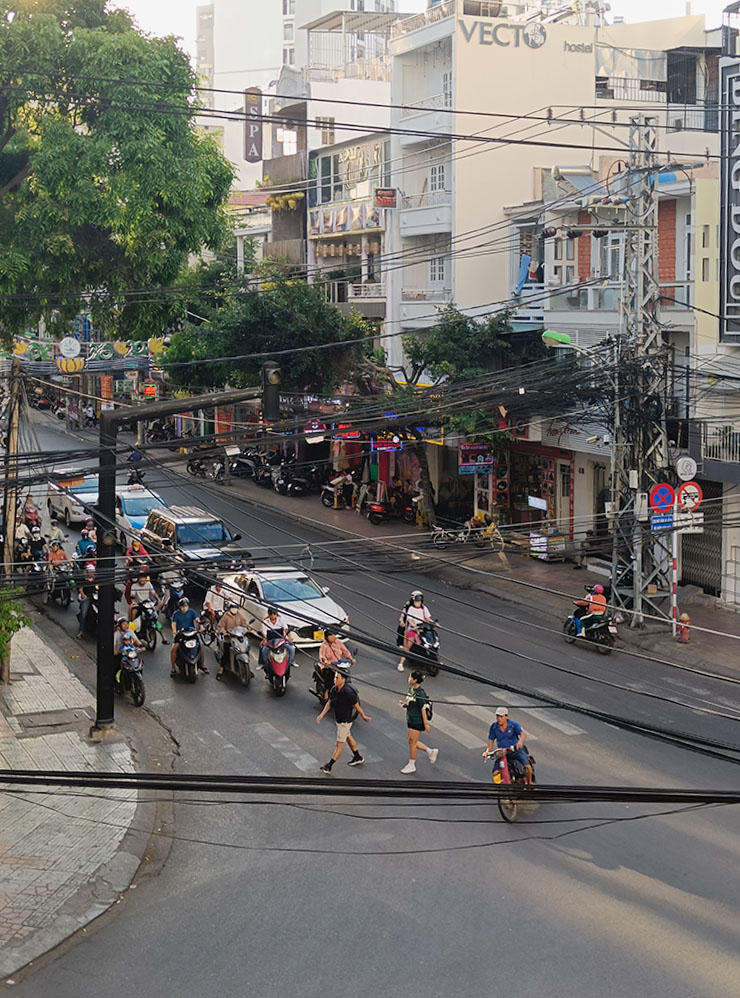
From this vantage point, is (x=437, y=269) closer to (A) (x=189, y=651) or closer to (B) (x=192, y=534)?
(B) (x=192, y=534)

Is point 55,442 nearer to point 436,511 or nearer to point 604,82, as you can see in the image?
point 436,511

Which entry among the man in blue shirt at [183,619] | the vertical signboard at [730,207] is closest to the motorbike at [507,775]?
the man in blue shirt at [183,619]

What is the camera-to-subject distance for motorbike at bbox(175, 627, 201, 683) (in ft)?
69.2

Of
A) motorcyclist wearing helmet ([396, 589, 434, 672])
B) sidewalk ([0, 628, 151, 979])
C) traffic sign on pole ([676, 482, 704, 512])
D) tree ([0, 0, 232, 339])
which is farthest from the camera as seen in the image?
traffic sign on pole ([676, 482, 704, 512])

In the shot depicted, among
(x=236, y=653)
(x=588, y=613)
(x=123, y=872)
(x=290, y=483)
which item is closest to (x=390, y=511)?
(x=290, y=483)

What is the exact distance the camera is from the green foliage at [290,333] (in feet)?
116

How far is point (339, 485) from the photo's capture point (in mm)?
39750

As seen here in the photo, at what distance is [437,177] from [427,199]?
75cm

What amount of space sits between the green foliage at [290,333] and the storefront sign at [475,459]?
17.8 ft

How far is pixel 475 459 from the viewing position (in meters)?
32.0

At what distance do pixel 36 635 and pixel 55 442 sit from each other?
2957cm

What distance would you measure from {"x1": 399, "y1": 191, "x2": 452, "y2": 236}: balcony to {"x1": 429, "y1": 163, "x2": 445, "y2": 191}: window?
0.88 feet

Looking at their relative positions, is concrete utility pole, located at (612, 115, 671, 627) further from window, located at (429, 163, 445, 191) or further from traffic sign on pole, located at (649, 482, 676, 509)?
window, located at (429, 163, 445, 191)

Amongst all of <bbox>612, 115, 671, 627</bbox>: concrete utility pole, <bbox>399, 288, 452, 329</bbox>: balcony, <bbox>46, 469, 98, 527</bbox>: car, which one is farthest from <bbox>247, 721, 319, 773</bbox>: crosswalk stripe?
<bbox>399, 288, 452, 329</bbox>: balcony
